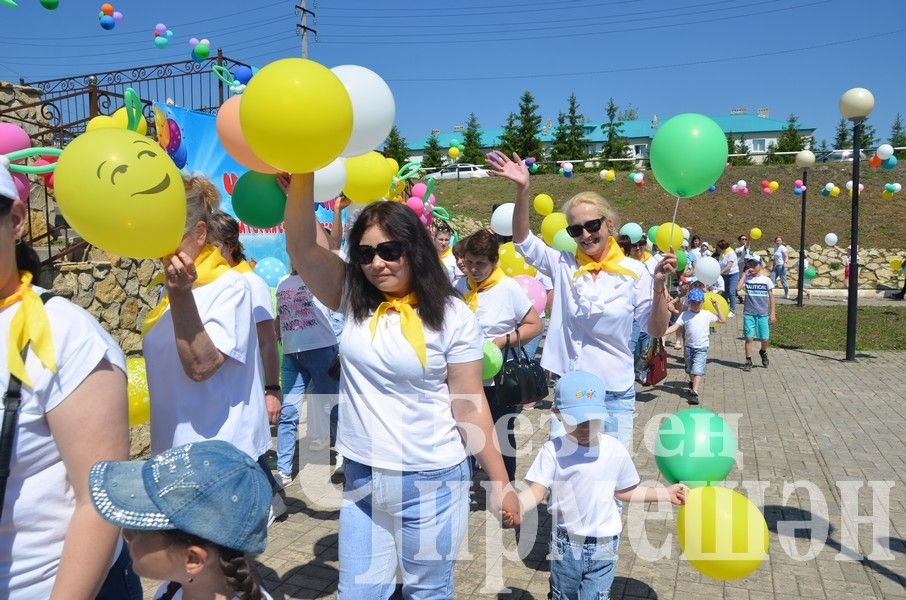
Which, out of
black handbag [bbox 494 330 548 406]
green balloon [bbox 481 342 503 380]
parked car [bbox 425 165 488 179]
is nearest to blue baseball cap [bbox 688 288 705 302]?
black handbag [bbox 494 330 548 406]

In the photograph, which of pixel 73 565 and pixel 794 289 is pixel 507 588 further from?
pixel 794 289

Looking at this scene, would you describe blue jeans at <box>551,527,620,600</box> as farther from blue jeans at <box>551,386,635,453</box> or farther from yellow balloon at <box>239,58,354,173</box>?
yellow balloon at <box>239,58,354,173</box>

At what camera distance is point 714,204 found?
30188 millimetres

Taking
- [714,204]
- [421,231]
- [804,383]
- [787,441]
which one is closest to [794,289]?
[714,204]

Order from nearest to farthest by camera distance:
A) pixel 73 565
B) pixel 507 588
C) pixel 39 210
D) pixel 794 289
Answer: pixel 73 565, pixel 507 588, pixel 39 210, pixel 794 289

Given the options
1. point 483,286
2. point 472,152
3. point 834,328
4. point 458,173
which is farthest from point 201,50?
point 472,152

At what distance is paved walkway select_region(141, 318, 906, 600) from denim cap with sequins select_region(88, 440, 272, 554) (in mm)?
2546

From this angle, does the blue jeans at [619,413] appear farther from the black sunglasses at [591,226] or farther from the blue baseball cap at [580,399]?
the black sunglasses at [591,226]

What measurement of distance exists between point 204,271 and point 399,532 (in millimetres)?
1184

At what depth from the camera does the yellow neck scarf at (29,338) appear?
1.56m

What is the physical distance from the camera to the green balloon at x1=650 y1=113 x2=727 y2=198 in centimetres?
362

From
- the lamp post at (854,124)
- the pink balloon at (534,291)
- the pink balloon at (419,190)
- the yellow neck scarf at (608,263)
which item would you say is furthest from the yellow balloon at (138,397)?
the lamp post at (854,124)

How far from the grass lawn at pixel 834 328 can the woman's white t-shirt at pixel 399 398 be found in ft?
38.6

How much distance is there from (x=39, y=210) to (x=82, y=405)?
23.7 ft
